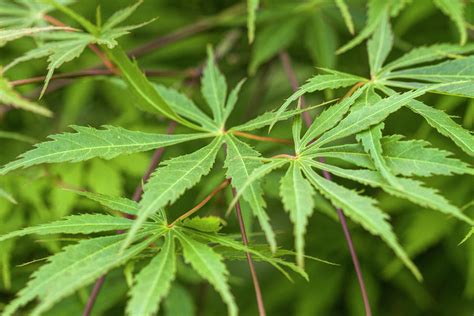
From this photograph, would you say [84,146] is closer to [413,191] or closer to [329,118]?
[329,118]

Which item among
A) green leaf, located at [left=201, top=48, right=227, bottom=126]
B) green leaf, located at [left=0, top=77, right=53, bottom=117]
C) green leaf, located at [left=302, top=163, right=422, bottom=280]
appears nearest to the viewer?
green leaf, located at [left=302, top=163, right=422, bottom=280]

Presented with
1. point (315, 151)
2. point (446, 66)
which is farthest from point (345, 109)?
point (446, 66)

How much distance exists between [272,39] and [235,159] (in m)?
0.72

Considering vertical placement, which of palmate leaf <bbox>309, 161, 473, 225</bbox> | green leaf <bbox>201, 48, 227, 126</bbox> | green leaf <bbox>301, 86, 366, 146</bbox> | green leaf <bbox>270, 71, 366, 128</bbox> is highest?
green leaf <bbox>201, 48, 227, 126</bbox>

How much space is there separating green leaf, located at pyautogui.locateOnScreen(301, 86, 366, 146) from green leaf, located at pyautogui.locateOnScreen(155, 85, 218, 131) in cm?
20

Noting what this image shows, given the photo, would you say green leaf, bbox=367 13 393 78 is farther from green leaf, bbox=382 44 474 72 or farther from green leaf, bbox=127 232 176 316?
green leaf, bbox=127 232 176 316

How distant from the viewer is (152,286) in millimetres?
680

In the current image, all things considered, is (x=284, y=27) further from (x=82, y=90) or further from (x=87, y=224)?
(x=87, y=224)

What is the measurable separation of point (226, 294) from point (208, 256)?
87mm

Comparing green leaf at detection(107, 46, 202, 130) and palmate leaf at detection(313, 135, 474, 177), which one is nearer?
palmate leaf at detection(313, 135, 474, 177)

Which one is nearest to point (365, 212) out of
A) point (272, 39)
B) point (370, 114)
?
point (370, 114)

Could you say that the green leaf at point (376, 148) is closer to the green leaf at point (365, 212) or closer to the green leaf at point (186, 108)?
the green leaf at point (365, 212)

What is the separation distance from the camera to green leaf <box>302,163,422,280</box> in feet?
2.13

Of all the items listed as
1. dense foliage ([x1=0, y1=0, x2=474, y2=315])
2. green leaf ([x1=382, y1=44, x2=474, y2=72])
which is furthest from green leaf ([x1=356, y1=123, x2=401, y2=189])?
green leaf ([x1=382, y1=44, x2=474, y2=72])
